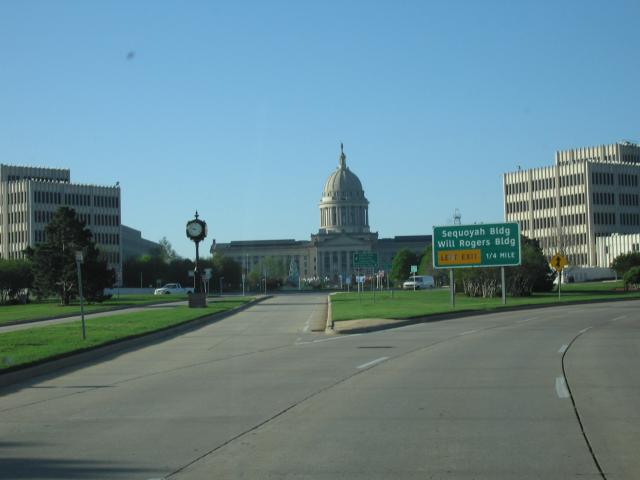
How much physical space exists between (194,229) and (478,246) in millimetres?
16951

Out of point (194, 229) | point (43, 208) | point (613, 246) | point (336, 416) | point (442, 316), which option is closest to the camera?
point (336, 416)

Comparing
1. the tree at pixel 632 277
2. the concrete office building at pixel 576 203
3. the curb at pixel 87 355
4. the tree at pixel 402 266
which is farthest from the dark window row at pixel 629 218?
the curb at pixel 87 355

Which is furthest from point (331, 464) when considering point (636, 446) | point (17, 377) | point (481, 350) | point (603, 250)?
point (603, 250)

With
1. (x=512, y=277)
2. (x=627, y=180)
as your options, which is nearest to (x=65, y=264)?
(x=512, y=277)

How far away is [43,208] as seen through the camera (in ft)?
480

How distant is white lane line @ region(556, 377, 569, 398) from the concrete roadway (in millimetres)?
28

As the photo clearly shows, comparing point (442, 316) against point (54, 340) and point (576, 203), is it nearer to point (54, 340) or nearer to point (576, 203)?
point (54, 340)

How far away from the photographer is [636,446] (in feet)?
32.6

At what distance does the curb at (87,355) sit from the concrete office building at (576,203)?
118 m

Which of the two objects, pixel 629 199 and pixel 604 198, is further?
pixel 629 199

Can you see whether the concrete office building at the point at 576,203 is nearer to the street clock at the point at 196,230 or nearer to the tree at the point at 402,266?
the tree at the point at 402,266

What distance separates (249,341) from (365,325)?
6.40 metres

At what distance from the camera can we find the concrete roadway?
29.9ft

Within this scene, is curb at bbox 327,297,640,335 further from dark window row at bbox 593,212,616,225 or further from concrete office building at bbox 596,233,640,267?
dark window row at bbox 593,212,616,225
